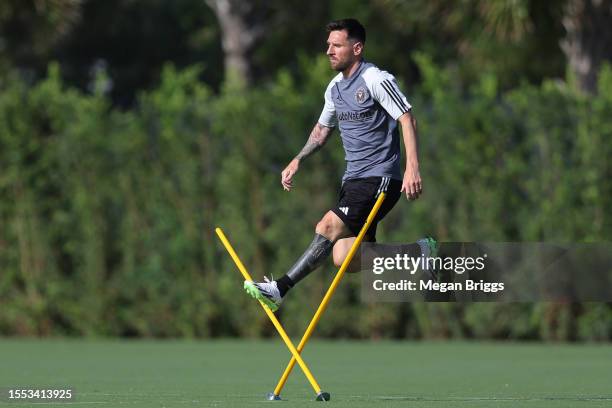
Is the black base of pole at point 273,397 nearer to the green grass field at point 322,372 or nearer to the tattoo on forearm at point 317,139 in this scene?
the green grass field at point 322,372

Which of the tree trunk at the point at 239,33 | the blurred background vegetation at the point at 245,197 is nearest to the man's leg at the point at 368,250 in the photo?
the blurred background vegetation at the point at 245,197

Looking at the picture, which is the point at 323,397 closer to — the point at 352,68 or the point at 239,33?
the point at 352,68

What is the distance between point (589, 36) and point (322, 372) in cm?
A: 1045

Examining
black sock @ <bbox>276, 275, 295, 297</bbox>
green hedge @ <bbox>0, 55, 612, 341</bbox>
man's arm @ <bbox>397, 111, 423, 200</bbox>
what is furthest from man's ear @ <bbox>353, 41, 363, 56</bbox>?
green hedge @ <bbox>0, 55, 612, 341</bbox>

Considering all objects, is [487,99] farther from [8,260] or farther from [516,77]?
[516,77]

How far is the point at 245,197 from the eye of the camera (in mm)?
19141

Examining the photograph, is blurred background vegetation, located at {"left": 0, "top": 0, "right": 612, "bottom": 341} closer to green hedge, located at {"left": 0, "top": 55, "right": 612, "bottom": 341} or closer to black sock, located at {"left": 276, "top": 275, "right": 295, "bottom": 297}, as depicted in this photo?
green hedge, located at {"left": 0, "top": 55, "right": 612, "bottom": 341}

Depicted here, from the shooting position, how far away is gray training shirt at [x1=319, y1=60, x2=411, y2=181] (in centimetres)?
976

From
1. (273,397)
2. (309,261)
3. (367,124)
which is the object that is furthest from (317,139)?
(273,397)

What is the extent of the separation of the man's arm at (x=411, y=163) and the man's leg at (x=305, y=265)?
735mm

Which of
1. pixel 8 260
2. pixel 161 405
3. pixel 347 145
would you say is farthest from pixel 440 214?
pixel 161 405

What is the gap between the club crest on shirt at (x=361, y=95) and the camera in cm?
977

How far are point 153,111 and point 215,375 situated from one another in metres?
7.32

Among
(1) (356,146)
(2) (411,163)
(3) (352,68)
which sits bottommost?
(2) (411,163)
